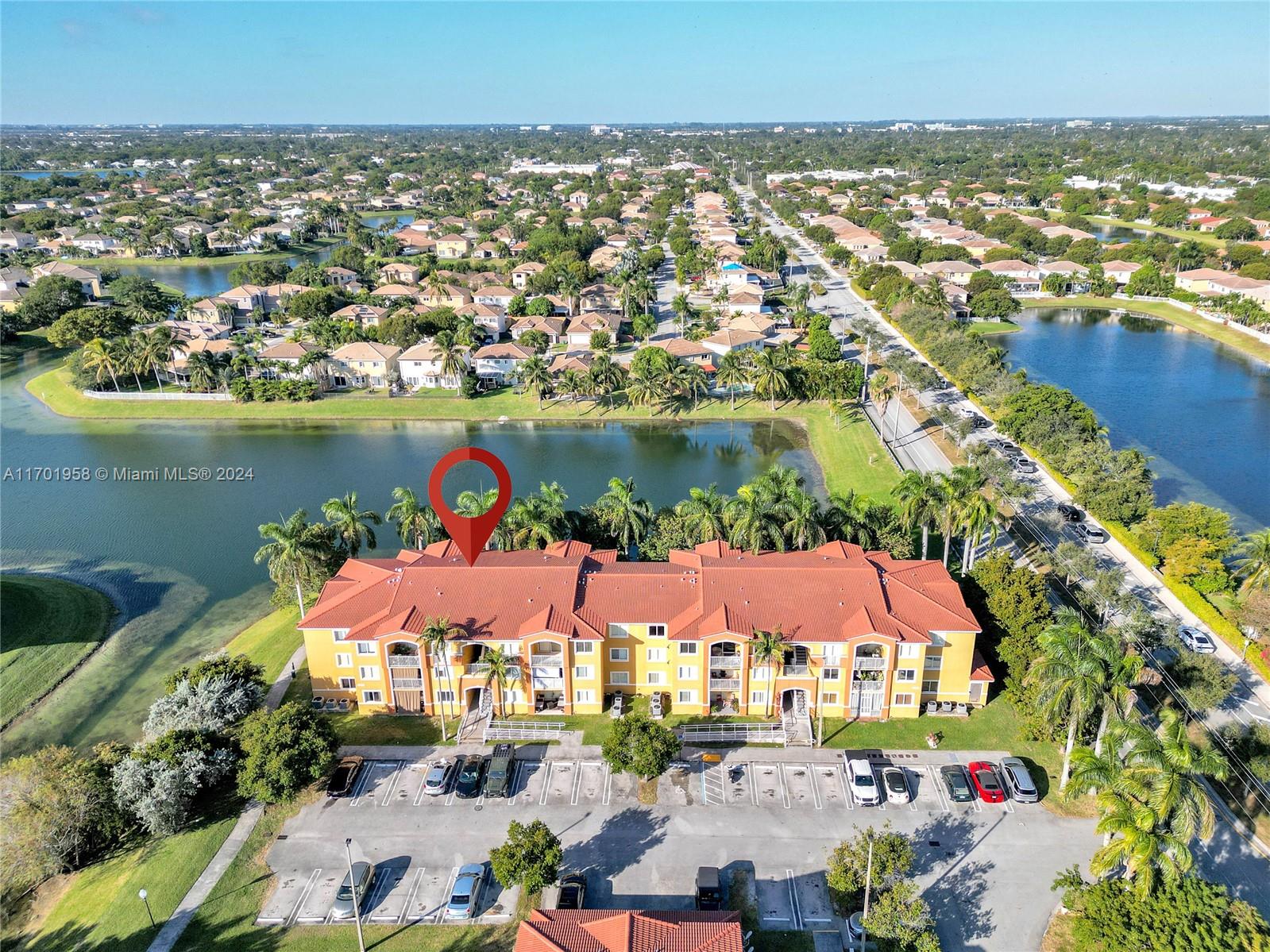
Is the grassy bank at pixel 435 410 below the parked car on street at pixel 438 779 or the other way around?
the other way around

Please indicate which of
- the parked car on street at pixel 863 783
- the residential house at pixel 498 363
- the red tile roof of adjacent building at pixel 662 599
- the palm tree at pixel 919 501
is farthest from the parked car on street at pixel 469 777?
the residential house at pixel 498 363

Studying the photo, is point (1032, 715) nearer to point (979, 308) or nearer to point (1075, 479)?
point (1075, 479)

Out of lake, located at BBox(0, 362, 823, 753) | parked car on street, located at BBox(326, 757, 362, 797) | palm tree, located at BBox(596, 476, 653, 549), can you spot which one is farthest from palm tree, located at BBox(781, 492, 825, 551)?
parked car on street, located at BBox(326, 757, 362, 797)

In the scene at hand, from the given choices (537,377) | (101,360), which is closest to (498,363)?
(537,377)

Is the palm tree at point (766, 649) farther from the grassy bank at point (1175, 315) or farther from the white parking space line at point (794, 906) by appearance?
the grassy bank at point (1175, 315)

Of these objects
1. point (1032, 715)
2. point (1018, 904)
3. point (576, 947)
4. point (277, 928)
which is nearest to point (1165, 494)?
point (1032, 715)

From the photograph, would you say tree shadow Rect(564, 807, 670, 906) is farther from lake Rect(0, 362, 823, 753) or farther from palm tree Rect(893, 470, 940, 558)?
lake Rect(0, 362, 823, 753)

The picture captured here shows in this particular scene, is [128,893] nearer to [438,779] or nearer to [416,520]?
[438,779]
